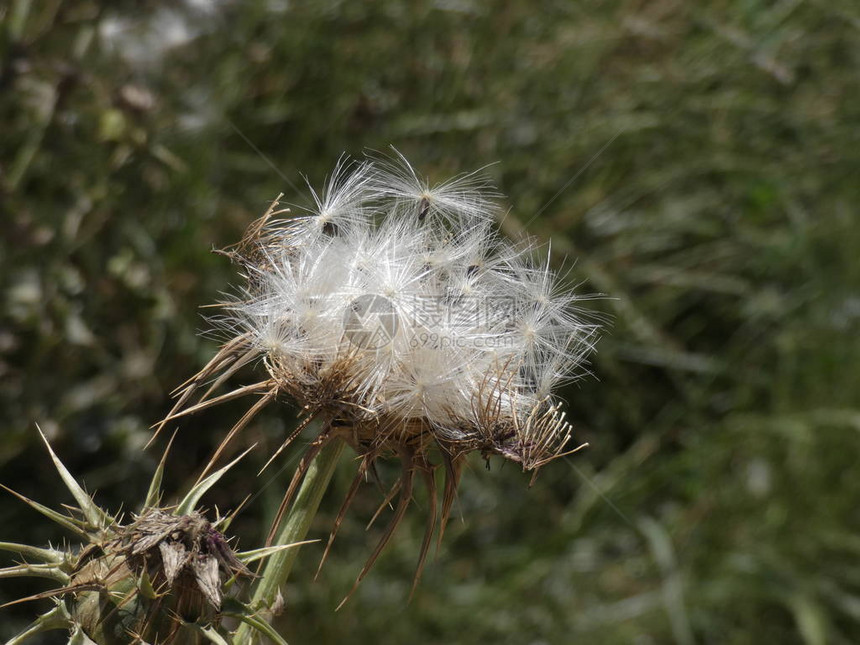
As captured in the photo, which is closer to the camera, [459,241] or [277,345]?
[277,345]

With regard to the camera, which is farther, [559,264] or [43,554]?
[559,264]

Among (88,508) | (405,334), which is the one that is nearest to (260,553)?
(88,508)

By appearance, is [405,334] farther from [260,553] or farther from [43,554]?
[43,554]

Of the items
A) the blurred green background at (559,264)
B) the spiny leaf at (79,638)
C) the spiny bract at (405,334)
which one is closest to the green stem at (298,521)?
the spiny bract at (405,334)

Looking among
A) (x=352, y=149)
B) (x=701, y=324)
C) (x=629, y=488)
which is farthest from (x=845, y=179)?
(x=352, y=149)

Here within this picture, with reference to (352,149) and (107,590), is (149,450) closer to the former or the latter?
(352,149)

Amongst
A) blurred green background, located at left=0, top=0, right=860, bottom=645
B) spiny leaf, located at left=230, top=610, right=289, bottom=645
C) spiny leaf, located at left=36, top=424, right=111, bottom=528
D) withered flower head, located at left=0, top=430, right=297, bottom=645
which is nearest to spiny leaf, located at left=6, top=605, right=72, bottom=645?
withered flower head, located at left=0, top=430, right=297, bottom=645

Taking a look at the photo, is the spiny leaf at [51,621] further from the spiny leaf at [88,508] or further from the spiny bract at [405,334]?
the spiny bract at [405,334]
